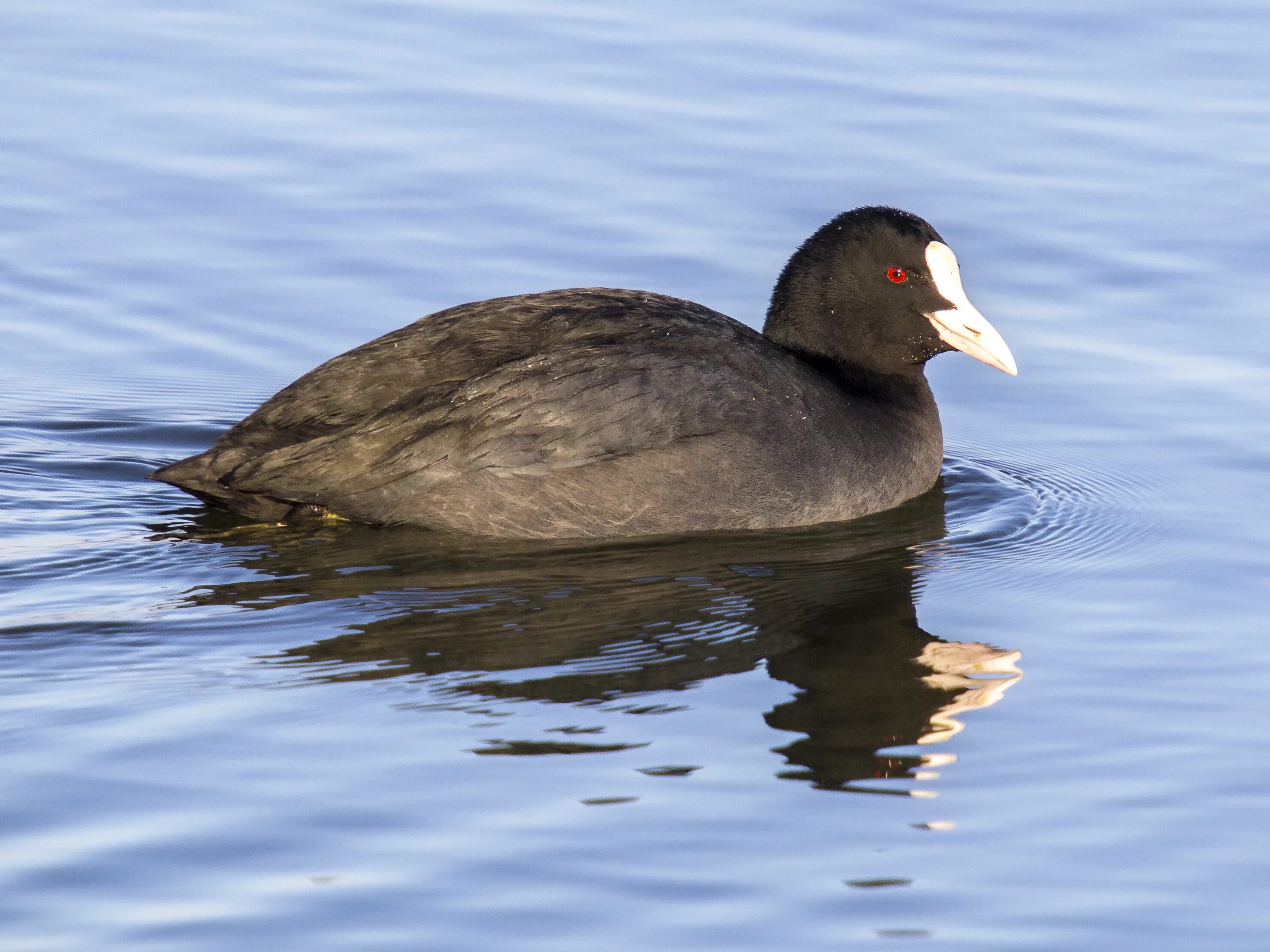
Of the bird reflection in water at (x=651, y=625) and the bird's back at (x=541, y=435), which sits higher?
A: the bird's back at (x=541, y=435)

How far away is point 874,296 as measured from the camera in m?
7.91

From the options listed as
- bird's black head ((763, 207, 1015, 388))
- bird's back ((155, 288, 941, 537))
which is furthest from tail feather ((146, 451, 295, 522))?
bird's black head ((763, 207, 1015, 388))

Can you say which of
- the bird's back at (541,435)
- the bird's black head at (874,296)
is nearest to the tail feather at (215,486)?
the bird's back at (541,435)

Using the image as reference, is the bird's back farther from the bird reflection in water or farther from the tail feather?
the bird reflection in water

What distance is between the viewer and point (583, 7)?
12703 mm

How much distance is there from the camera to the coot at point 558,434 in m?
7.07

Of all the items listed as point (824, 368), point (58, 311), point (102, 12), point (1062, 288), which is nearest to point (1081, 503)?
point (824, 368)

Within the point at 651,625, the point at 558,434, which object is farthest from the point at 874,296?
the point at 651,625

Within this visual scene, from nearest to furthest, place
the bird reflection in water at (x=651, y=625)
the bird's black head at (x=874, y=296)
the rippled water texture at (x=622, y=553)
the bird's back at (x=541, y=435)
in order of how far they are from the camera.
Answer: the rippled water texture at (x=622, y=553)
the bird reflection in water at (x=651, y=625)
the bird's back at (x=541, y=435)
the bird's black head at (x=874, y=296)

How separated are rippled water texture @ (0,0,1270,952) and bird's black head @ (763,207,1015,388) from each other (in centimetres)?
68

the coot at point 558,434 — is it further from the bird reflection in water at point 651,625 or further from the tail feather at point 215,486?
the bird reflection in water at point 651,625

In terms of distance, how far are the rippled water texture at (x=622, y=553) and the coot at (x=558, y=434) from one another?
0.16m

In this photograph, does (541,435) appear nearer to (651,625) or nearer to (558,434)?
(558,434)

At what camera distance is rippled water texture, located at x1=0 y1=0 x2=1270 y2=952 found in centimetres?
467
